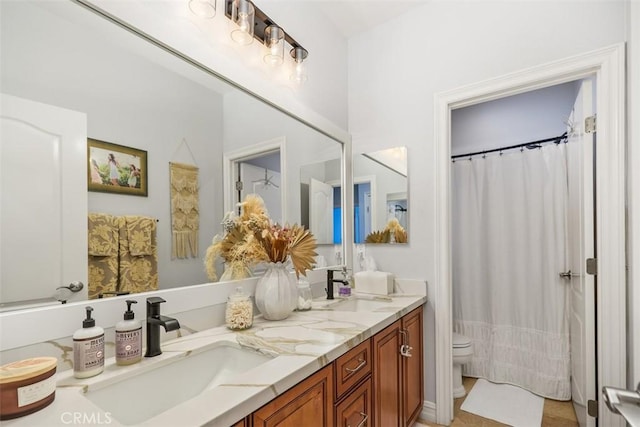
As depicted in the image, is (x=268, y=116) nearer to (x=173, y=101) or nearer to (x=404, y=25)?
(x=173, y=101)

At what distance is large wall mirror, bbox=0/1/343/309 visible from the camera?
33.6 inches

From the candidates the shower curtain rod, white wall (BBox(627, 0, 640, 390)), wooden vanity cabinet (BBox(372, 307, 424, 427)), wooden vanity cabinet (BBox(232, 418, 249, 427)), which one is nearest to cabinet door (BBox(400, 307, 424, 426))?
wooden vanity cabinet (BBox(372, 307, 424, 427))

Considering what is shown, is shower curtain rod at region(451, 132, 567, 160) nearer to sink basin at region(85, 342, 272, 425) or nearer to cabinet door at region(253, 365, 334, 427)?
cabinet door at region(253, 365, 334, 427)

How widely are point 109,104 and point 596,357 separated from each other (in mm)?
2517

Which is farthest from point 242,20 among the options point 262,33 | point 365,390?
point 365,390

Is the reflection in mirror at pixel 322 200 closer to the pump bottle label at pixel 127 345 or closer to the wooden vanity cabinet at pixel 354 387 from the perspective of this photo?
the wooden vanity cabinet at pixel 354 387

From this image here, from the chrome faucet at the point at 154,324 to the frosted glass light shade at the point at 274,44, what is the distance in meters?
1.30

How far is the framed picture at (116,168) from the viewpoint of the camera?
1.00m

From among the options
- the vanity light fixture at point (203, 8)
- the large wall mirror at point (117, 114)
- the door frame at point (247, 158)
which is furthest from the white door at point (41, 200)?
the vanity light fixture at point (203, 8)

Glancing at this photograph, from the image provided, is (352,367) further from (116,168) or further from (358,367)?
(116,168)

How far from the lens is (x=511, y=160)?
2.63 meters

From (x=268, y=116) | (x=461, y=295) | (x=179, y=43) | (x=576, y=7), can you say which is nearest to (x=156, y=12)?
(x=179, y=43)

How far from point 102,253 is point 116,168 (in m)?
0.29

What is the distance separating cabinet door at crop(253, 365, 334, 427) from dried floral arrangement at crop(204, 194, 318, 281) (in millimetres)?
553
